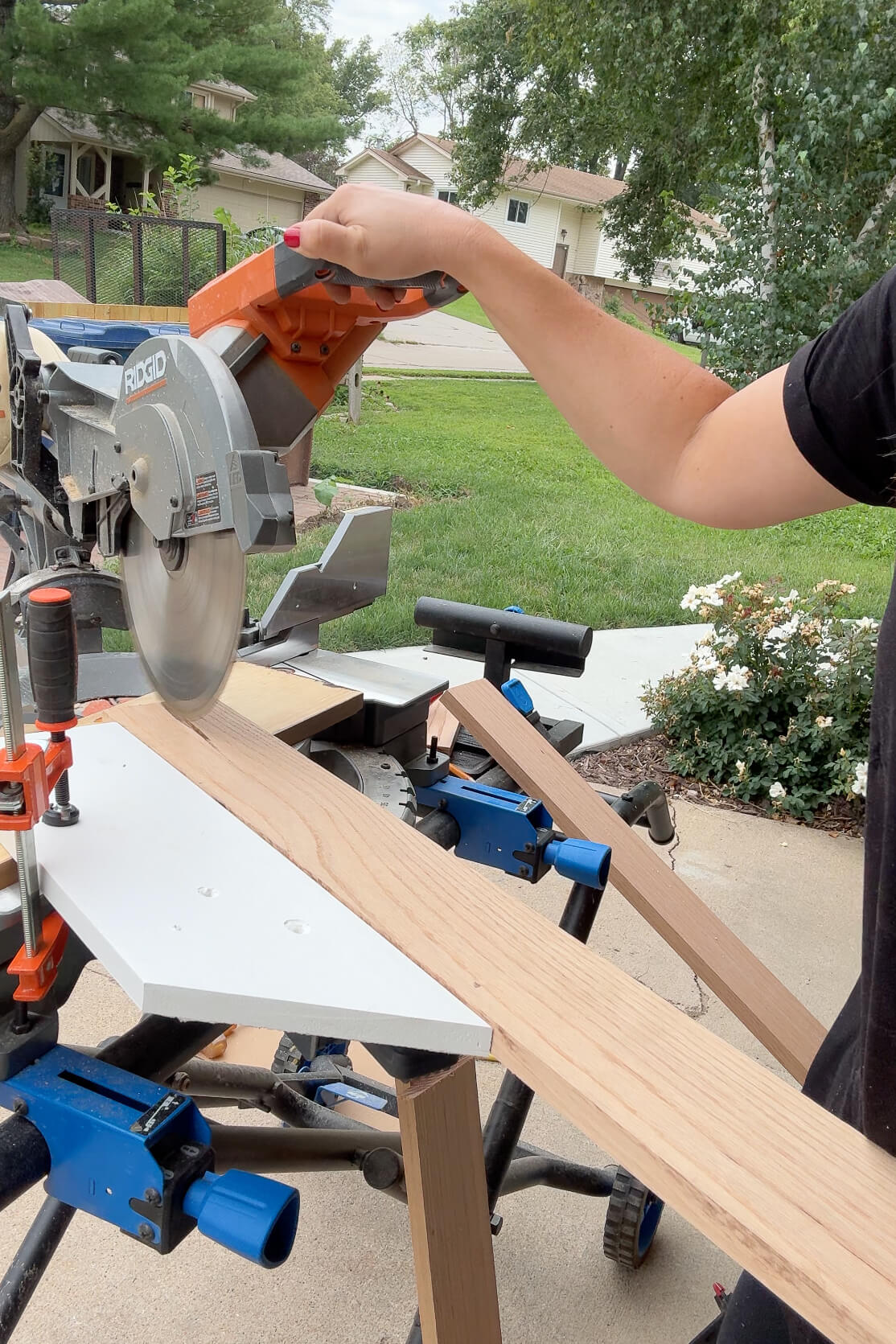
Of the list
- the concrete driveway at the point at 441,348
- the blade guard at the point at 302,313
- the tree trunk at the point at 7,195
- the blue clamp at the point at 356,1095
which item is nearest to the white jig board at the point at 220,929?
the blade guard at the point at 302,313

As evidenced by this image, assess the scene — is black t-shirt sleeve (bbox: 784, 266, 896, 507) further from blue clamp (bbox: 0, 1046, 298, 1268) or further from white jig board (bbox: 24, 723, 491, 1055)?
blue clamp (bbox: 0, 1046, 298, 1268)

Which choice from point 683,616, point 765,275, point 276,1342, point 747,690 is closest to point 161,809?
point 276,1342

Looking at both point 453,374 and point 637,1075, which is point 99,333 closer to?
point 637,1075

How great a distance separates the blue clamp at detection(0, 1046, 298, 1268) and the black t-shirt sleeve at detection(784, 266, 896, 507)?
2.73 ft

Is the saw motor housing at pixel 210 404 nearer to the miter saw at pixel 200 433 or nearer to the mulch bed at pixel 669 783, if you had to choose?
the miter saw at pixel 200 433

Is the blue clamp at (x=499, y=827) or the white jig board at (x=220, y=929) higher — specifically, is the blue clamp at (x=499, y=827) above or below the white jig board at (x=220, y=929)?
below

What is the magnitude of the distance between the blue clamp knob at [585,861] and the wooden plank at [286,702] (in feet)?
1.31

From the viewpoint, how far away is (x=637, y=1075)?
869 millimetres

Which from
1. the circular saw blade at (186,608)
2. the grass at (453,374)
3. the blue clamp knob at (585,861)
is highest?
the circular saw blade at (186,608)

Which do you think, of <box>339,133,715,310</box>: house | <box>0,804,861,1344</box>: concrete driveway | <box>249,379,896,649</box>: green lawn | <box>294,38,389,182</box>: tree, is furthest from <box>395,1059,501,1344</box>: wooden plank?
<box>294,38,389,182</box>: tree

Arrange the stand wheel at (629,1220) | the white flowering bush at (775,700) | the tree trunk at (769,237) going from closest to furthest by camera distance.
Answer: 1. the stand wheel at (629,1220)
2. the white flowering bush at (775,700)
3. the tree trunk at (769,237)

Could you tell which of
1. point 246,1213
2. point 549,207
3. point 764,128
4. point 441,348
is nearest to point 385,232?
point 246,1213

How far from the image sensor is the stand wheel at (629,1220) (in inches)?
81.3

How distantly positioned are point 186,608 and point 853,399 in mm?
836
